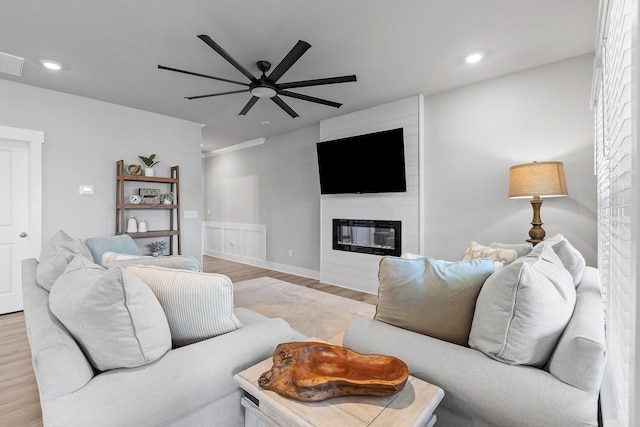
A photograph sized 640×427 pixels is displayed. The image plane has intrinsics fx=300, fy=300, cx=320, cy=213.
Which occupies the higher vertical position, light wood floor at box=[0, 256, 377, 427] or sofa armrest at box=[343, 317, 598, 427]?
sofa armrest at box=[343, 317, 598, 427]

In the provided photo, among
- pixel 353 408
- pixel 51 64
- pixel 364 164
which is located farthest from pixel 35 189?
pixel 353 408

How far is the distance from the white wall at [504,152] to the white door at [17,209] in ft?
15.2

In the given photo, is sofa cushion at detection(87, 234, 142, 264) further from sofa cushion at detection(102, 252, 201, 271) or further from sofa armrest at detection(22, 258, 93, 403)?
sofa armrest at detection(22, 258, 93, 403)

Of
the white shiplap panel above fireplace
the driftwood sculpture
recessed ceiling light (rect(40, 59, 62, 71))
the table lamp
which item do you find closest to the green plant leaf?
recessed ceiling light (rect(40, 59, 62, 71))

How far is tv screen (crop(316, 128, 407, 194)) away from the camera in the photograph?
12.7 feet

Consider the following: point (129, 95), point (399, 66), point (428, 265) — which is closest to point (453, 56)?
point (399, 66)

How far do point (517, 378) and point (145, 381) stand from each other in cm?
121

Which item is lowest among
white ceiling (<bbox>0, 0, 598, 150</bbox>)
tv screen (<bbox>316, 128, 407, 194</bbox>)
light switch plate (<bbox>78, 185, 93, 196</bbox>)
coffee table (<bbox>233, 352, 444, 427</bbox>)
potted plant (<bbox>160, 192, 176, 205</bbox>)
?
coffee table (<bbox>233, 352, 444, 427</bbox>)

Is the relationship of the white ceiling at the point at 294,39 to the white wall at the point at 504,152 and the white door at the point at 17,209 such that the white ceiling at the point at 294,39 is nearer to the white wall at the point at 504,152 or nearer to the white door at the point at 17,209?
the white wall at the point at 504,152

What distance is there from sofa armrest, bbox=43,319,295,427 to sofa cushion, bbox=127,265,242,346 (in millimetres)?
83

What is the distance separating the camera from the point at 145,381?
997 mm

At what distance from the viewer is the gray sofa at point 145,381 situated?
87 centimetres

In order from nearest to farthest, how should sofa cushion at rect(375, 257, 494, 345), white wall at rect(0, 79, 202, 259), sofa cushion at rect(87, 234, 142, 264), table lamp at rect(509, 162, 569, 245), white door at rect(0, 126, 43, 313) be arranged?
sofa cushion at rect(375, 257, 494, 345)
table lamp at rect(509, 162, 569, 245)
sofa cushion at rect(87, 234, 142, 264)
white door at rect(0, 126, 43, 313)
white wall at rect(0, 79, 202, 259)

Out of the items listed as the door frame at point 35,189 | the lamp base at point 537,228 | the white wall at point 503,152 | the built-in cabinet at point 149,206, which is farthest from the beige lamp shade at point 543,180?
the door frame at point 35,189
